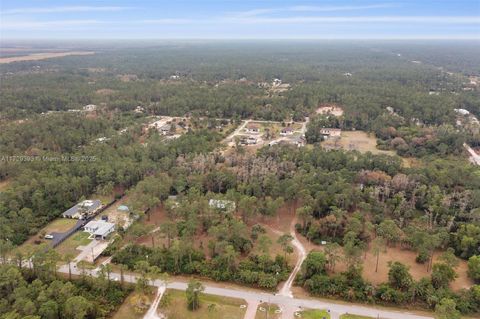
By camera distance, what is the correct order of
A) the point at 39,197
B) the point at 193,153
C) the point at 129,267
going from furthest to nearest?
the point at 193,153 → the point at 39,197 → the point at 129,267

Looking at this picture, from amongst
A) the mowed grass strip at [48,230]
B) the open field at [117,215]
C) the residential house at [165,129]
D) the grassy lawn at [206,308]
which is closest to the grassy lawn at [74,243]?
the mowed grass strip at [48,230]

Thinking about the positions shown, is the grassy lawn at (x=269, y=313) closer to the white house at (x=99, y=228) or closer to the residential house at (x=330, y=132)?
the white house at (x=99, y=228)

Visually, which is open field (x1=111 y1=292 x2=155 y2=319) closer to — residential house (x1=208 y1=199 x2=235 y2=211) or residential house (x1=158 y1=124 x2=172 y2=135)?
residential house (x1=208 y1=199 x2=235 y2=211)

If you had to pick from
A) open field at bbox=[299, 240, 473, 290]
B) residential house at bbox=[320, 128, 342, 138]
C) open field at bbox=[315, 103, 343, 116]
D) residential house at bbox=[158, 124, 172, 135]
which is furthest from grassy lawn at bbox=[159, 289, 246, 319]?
open field at bbox=[315, 103, 343, 116]

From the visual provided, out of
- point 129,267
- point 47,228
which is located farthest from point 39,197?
point 129,267

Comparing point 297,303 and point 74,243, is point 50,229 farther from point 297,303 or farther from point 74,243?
point 297,303

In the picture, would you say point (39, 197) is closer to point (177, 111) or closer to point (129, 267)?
point (129, 267)

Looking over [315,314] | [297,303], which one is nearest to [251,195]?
[297,303]
